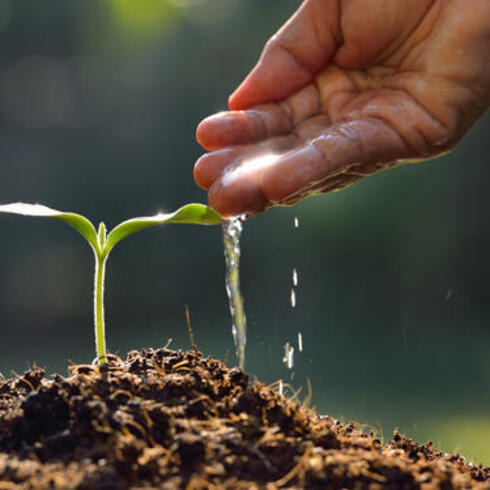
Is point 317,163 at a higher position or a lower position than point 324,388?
higher

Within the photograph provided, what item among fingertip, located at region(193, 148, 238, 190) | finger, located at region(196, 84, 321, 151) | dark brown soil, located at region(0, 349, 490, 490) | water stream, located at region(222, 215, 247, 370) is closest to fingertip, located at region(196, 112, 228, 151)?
finger, located at region(196, 84, 321, 151)

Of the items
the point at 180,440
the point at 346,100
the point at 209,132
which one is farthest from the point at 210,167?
the point at 180,440

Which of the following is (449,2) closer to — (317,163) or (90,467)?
(317,163)

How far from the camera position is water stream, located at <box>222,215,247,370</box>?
1.14 metres

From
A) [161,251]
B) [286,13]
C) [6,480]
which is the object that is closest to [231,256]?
[6,480]

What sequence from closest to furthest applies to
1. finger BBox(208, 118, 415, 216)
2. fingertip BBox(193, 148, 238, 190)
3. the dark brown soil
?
the dark brown soil → finger BBox(208, 118, 415, 216) → fingertip BBox(193, 148, 238, 190)

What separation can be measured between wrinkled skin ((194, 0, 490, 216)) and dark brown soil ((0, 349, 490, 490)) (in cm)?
40

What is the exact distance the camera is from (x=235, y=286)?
3.92ft

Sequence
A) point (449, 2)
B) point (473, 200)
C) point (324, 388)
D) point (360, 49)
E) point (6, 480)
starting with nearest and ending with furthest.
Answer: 1. point (6, 480)
2. point (449, 2)
3. point (360, 49)
4. point (324, 388)
5. point (473, 200)

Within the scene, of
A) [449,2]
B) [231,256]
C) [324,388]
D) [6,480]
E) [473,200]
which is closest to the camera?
[6,480]

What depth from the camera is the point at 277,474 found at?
0.77 metres

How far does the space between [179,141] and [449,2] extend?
3948 millimetres

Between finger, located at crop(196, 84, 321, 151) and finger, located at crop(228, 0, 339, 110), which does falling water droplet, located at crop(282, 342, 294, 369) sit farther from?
finger, located at crop(228, 0, 339, 110)

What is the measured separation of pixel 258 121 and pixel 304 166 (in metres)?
0.42
